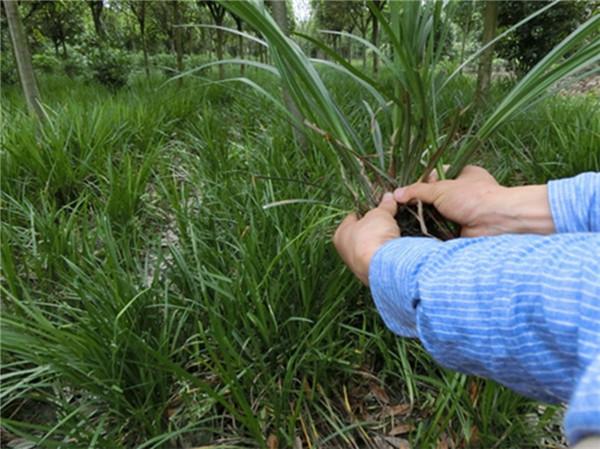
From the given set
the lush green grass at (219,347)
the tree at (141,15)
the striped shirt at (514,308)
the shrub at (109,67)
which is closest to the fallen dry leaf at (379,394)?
the lush green grass at (219,347)

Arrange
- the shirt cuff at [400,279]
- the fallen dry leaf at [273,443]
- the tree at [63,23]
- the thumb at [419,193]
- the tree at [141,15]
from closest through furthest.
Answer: the shirt cuff at [400,279] < the thumb at [419,193] < the fallen dry leaf at [273,443] < the tree at [141,15] < the tree at [63,23]

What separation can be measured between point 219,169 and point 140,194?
320 millimetres

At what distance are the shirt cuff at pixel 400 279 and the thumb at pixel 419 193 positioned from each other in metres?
0.20

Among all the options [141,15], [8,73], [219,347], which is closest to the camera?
[219,347]

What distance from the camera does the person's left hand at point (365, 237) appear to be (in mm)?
505

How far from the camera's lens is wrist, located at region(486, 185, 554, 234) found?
0.57 m

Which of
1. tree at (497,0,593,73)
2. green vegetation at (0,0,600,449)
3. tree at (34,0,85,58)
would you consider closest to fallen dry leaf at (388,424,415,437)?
green vegetation at (0,0,600,449)

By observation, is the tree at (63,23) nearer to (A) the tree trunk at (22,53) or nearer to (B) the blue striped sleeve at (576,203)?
(A) the tree trunk at (22,53)

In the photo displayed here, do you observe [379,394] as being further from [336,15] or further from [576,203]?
[336,15]

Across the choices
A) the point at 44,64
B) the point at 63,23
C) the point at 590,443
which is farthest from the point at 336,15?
the point at 590,443

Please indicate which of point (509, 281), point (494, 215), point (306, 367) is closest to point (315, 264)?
point (306, 367)

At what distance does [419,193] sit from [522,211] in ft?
0.47

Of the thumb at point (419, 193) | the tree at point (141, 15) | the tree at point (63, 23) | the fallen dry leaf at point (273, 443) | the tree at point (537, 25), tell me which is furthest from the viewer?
the tree at point (63, 23)

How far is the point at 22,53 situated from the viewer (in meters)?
1.79
